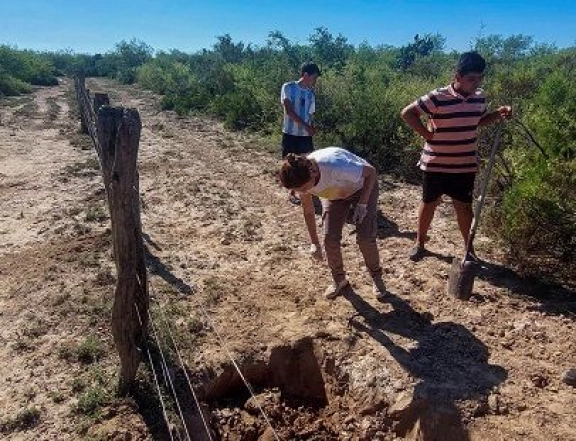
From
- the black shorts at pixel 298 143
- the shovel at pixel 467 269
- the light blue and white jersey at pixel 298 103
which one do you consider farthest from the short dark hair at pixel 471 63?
the black shorts at pixel 298 143

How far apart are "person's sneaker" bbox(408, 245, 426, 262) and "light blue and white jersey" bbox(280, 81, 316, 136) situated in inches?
71.2

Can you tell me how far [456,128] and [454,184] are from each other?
46cm

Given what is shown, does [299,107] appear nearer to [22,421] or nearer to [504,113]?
[504,113]

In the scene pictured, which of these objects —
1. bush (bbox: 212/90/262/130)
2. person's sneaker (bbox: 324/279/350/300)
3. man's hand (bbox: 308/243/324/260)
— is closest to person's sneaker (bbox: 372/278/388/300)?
person's sneaker (bbox: 324/279/350/300)

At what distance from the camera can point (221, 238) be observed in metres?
5.73

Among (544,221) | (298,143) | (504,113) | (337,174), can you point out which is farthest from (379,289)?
(298,143)

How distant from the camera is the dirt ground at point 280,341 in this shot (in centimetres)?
309

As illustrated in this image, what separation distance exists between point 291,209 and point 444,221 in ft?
6.12

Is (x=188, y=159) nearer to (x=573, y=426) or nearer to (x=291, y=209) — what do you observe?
(x=291, y=209)

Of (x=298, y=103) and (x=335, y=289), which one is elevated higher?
(x=298, y=103)

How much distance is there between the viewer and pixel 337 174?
11.3ft

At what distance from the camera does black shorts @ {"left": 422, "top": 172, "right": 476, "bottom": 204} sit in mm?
4145

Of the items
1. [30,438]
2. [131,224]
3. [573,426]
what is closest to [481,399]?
[573,426]

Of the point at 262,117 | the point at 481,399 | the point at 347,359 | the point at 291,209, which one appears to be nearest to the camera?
the point at 481,399
